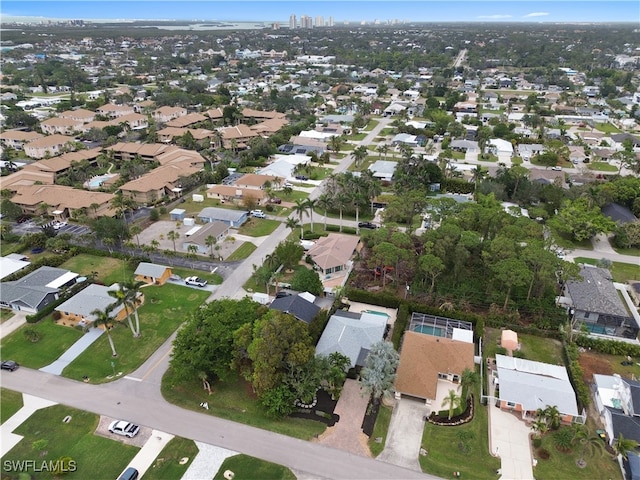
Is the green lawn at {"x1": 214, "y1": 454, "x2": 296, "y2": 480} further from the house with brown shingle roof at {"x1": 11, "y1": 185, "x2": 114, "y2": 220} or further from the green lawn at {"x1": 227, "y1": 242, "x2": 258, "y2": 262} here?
the house with brown shingle roof at {"x1": 11, "y1": 185, "x2": 114, "y2": 220}

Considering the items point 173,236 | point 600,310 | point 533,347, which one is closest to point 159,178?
point 173,236

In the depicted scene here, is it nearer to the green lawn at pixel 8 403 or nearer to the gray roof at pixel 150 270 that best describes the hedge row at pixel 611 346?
the gray roof at pixel 150 270

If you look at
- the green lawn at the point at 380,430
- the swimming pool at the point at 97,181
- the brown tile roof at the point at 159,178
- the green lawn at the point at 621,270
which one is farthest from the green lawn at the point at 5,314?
the green lawn at the point at 621,270

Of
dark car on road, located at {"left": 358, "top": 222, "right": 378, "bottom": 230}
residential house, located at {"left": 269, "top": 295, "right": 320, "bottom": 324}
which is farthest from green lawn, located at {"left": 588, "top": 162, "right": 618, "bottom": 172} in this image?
A: residential house, located at {"left": 269, "top": 295, "right": 320, "bottom": 324}


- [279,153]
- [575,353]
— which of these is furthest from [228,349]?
[279,153]

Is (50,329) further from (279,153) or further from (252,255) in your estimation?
(279,153)

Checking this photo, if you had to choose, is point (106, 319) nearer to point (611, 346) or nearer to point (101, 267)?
point (101, 267)

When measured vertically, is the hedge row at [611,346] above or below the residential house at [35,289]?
below
